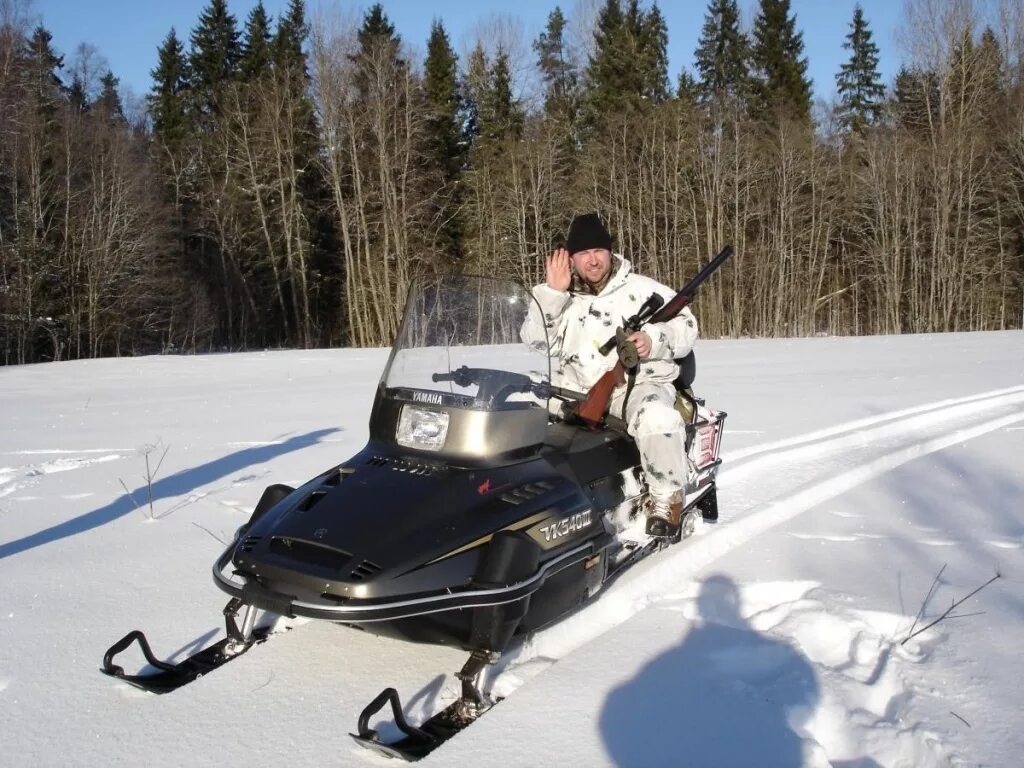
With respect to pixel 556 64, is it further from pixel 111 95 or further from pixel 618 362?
pixel 618 362

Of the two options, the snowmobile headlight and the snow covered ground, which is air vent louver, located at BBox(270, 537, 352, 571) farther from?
the snowmobile headlight

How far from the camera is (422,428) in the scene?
307 centimetres

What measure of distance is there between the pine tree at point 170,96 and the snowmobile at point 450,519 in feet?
116

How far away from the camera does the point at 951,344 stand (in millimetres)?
17453

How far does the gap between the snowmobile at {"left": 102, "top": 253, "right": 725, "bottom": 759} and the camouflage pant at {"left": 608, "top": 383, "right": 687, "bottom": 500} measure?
0.11 m

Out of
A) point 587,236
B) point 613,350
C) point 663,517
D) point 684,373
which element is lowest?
point 663,517

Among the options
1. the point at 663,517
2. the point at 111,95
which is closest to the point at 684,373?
the point at 663,517

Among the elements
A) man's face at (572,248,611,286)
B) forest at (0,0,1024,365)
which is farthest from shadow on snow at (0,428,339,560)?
forest at (0,0,1024,365)

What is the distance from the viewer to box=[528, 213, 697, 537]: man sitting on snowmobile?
12.5 feet

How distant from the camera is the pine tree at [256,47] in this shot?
3453 cm

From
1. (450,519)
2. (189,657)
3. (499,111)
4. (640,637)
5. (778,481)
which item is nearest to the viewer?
(450,519)

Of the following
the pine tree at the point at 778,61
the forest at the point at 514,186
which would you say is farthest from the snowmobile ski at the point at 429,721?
the pine tree at the point at 778,61

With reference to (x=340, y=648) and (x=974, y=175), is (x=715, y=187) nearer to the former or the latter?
(x=974, y=175)

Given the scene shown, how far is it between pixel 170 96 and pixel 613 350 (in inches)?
1490
